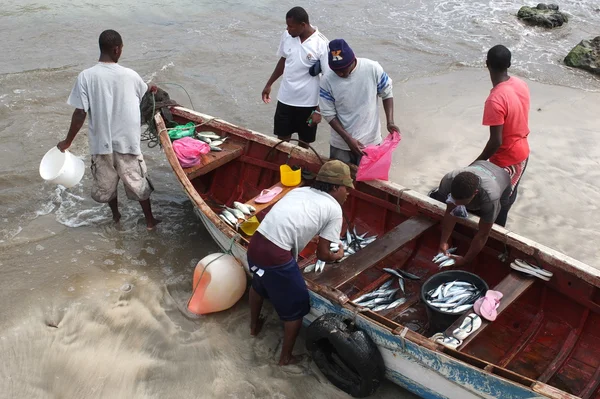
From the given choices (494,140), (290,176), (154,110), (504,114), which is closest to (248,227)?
(290,176)

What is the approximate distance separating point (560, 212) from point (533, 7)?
12.3 metres

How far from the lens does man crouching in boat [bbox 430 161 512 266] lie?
483 cm

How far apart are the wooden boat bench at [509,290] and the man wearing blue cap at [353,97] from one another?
203 centimetres

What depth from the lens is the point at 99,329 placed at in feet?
19.1

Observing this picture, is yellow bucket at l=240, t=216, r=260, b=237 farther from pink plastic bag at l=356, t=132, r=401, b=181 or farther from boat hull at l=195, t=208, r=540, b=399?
boat hull at l=195, t=208, r=540, b=399

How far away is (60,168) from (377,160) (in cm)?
364

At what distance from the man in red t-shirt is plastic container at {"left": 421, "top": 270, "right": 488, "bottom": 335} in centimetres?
116

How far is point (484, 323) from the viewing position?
15.4ft

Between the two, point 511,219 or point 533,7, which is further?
point 533,7

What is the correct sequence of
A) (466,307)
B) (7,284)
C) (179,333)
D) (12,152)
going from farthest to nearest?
(12,152) → (7,284) → (179,333) → (466,307)

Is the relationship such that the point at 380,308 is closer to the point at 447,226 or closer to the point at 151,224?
the point at 447,226

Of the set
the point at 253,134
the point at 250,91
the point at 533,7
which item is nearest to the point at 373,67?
the point at 253,134

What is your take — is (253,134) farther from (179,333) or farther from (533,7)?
(533,7)

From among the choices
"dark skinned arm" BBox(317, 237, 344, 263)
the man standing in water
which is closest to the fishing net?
the man standing in water
